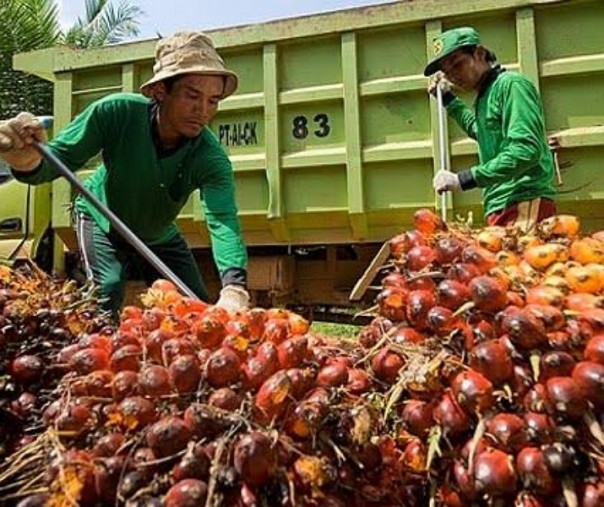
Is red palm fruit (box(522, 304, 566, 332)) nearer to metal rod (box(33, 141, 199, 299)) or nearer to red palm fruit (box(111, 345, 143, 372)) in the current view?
red palm fruit (box(111, 345, 143, 372))

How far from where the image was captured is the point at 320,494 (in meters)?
1.01

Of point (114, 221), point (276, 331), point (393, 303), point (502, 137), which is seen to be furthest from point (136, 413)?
point (502, 137)

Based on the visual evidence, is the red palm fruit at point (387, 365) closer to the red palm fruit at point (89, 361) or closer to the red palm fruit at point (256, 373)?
A: the red palm fruit at point (256, 373)

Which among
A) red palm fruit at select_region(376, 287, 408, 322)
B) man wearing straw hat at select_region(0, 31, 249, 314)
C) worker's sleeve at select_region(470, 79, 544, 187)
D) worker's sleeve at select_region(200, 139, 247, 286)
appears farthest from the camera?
worker's sleeve at select_region(470, 79, 544, 187)

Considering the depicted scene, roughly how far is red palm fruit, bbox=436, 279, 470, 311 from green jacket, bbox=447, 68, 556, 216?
212 centimetres

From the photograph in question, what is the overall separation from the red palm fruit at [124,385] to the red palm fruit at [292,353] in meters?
0.23

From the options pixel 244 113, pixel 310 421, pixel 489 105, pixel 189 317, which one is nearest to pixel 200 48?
pixel 489 105

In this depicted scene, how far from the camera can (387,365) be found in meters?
1.23

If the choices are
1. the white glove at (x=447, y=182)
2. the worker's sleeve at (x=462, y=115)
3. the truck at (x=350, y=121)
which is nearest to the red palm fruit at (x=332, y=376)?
the white glove at (x=447, y=182)

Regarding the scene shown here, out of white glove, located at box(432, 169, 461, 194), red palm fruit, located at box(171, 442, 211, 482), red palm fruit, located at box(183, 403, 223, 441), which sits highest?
white glove, located at box(432, 169, 461, 194)

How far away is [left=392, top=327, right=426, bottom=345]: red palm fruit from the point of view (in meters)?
1.22

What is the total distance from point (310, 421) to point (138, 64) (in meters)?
4.64

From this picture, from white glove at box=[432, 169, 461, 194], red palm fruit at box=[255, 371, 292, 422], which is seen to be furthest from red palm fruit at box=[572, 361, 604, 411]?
white glove at box=[432, 169, 461, 194]

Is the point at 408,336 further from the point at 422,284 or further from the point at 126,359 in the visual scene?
the point at 126,359
